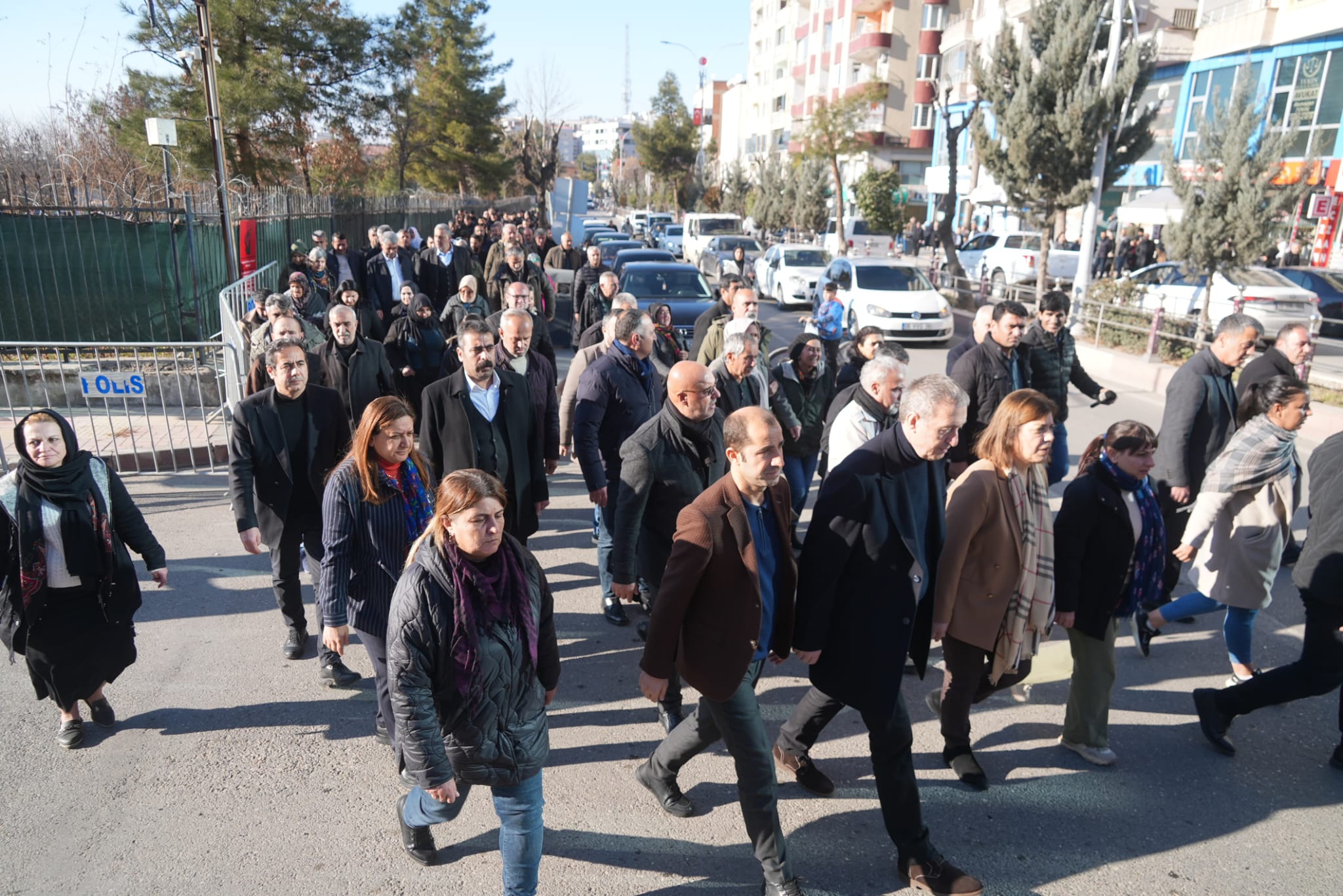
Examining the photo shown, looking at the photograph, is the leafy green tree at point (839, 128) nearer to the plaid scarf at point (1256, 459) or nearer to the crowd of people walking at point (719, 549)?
the crowd of people walking at point (719, 549)

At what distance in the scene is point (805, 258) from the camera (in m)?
21.5

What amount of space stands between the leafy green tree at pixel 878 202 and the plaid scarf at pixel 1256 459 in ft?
99.8

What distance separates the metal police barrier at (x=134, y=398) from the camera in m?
8.12

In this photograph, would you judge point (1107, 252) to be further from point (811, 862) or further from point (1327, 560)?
point (811, 862)

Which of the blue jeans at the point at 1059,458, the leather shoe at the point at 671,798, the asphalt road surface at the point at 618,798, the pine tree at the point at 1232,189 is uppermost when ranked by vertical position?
the pine tree at the point at 1232,189

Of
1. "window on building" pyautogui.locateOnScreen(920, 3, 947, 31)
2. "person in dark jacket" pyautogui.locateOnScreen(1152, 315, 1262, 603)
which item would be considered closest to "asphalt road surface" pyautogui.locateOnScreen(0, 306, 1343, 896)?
"person in dark jacket" pyautogui.locateOnScreen(1152, 315, 1262, 603)

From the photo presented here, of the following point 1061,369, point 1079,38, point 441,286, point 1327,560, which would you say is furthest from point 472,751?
point 1079,38

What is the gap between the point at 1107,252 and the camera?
26.2m

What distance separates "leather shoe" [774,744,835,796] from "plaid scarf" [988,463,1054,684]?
0.91 meters

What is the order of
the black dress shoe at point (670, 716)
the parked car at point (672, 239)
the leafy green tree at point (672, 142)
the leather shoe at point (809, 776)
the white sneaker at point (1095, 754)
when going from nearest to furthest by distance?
1. the leather shoe at point (809, 776)
2. the white sneaker at point (1095, 754)
3. the black dress shoe at point (670, 716)
4. the parked car at point (672, 239)
5. the leafy green tree at point (672, 142)

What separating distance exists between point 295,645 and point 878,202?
3181 cm

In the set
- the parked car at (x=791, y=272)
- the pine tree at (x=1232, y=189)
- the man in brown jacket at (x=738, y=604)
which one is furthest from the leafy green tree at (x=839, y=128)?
the man in brown jacket at (x=738, y=604)

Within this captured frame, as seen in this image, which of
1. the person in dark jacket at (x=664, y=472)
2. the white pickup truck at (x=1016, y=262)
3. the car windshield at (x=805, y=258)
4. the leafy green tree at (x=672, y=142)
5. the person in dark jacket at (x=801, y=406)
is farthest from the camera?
the leafy green tree at (x=672, y=142)

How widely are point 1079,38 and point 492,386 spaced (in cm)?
1626
